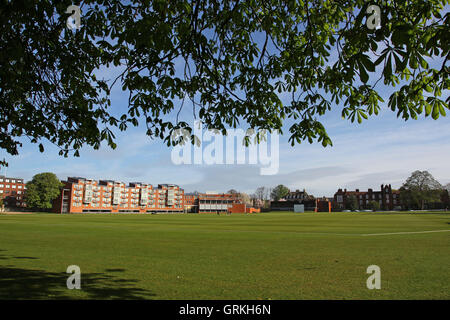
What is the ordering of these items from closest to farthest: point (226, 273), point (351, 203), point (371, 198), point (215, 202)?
point (226, 273) → point (351, 203) → point (371, 198) → point (215, 202)

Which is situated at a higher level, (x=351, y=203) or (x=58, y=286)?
(x=58, y=286)

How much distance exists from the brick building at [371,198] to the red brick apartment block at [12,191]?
166 meters

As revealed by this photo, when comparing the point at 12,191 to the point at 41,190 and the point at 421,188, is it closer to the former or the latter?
the point at 41,190

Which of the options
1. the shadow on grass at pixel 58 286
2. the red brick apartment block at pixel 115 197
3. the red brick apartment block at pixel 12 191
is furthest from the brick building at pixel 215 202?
the shadow on grass at pixel 58 286

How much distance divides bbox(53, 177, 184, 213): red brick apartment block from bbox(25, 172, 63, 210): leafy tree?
33.9ft

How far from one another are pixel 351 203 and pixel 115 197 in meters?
125

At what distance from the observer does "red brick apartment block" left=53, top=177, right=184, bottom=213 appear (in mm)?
131500

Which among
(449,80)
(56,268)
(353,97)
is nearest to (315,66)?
(353,97)

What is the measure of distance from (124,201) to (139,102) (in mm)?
161375

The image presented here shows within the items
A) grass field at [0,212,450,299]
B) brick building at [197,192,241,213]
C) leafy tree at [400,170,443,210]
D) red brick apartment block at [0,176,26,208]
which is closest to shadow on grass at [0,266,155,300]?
grass field at [0,212,450,299]

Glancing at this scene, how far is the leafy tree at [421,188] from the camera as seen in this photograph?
11438cm

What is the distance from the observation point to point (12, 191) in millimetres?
152500

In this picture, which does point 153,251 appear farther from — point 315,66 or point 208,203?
point 208,203

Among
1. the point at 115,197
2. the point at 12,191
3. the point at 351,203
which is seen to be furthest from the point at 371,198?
the point at 12,191
